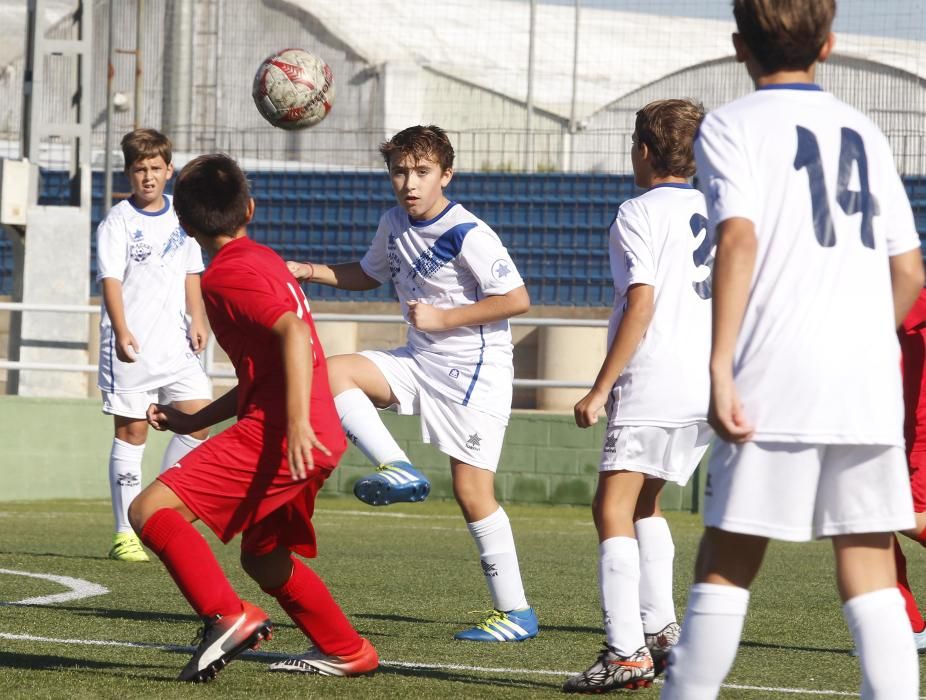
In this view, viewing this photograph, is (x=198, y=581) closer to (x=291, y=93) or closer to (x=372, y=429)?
(x=372, y=429)

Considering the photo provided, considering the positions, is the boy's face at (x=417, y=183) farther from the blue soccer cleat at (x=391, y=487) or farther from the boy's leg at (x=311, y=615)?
the boy's leg at (x=311, y=615)

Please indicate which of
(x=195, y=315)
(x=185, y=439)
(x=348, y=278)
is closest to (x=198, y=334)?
(x=195, y=315)

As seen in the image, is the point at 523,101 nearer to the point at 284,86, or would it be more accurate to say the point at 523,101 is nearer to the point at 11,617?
the point at 284,86

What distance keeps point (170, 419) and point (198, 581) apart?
1.62 feet

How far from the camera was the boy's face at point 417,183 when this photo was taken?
5391mm

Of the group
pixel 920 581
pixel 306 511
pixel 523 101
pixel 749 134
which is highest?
pixel 523 101

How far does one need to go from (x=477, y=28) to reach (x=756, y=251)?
2307 cm

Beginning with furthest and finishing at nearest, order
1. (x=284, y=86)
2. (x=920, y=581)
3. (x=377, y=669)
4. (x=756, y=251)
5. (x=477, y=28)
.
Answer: (x=477, y=28) → (x=284, y=86) → (x=920, y=581) → (x=377, y=669) → (x=756, y=251)

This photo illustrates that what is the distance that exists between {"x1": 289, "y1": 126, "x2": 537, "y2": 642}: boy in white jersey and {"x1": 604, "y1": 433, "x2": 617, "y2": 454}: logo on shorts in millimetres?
841

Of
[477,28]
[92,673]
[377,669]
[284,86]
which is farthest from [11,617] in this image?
[477,28]

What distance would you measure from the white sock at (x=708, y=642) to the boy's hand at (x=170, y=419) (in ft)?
5.81

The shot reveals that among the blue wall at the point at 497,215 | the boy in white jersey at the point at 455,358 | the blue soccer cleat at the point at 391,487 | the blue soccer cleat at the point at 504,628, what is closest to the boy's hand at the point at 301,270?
the boy in white jersey at the point at 455,358

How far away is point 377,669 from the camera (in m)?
4.60

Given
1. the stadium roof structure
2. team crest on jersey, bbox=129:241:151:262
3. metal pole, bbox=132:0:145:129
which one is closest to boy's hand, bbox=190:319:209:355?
team crest on jersey, bbox=129:241:151:262
